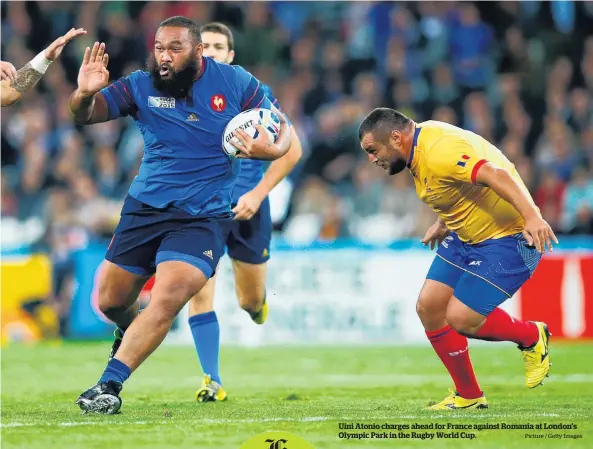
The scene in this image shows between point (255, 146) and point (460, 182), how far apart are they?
1.44m

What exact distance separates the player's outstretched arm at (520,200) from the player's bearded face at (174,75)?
2056 mm

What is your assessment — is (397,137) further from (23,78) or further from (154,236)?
(23,78)

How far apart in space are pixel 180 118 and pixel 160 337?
5.00 ft

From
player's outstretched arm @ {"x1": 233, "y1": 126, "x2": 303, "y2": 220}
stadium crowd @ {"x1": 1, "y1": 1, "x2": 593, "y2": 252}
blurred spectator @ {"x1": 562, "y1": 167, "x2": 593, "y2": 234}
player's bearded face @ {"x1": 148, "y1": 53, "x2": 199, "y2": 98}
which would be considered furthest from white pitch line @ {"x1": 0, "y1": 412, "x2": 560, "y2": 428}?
stadium crowd @ {"x1": 1, "y1": 1, "x2": 593, "y2": 252}

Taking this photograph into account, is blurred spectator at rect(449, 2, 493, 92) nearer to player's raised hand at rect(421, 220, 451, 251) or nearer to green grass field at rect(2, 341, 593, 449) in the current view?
green grass field at rect(2, 341, 593, 449)

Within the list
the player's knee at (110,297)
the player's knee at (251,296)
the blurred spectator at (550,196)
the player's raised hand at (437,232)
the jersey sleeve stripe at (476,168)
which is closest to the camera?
the jersey sleeve stripe at (476,168)

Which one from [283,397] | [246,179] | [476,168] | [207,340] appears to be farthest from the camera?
[246,179]

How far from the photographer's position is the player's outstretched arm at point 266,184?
838 centimetres

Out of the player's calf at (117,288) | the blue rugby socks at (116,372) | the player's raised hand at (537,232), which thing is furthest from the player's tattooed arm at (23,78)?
the player's raised hand at (537,232)

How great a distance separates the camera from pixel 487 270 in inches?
308

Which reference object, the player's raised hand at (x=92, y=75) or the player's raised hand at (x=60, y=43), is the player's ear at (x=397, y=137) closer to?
the player's raised hand at (x=92, y=75)

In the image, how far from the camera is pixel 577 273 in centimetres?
1475

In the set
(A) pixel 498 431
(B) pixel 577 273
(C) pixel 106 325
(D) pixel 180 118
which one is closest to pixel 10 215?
(C) pixel 106 325

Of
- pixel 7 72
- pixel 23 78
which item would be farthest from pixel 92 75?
pixel 7 72
